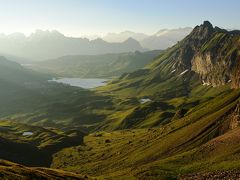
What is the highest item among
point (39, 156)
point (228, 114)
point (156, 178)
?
point (228, 114)

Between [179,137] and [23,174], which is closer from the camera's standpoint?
[23,174]

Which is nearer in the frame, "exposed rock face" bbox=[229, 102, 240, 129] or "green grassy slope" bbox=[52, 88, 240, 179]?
"green grassy slope" bbox=[52, 88, 240, 179]

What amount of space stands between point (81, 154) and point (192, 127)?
211ft

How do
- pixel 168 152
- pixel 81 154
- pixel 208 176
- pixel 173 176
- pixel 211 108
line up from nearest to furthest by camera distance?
pixel 208 176 → pixel 173 176 → pixel 168 152 → pixel 211 108 → pixel 81 154

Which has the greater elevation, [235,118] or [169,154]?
[235,118]

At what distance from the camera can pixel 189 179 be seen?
8206 centimetres

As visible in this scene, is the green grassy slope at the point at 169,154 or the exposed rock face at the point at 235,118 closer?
the green grassy slope at the point at 169,154

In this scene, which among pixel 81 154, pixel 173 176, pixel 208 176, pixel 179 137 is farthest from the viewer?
pixel 81 154

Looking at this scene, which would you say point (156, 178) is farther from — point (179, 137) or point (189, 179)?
point (179, 137)

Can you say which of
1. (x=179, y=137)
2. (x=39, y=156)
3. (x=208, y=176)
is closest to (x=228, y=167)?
(x=208, y=176)

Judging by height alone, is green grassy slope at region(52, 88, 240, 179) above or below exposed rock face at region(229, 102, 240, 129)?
below

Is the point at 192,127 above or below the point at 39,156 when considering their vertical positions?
above

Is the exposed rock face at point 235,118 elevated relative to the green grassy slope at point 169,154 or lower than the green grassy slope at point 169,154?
elevated

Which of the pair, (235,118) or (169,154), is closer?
(235,118)
